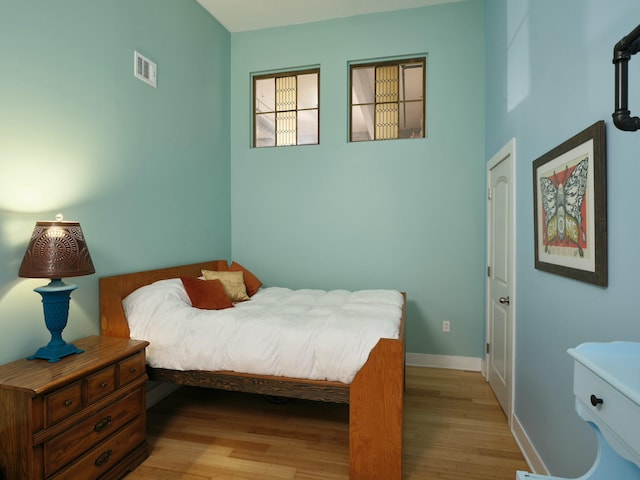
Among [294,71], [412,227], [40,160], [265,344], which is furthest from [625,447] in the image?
[294,71]

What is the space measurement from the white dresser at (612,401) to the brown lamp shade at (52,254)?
201 centimetres

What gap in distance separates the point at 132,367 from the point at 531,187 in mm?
2558

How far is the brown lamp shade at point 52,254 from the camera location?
1.74 metres

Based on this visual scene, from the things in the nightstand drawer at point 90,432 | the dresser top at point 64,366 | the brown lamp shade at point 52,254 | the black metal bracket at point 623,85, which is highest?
the black metal bracket at point 623,85

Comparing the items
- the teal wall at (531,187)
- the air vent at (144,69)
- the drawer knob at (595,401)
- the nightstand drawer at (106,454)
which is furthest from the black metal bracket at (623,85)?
the air vent at (144,69)

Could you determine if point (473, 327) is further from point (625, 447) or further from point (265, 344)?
point (625, 447)

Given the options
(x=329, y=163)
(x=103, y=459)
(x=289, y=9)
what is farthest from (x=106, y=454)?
(x=289, y=9)

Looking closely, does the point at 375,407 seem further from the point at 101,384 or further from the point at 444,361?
the point at 444,361

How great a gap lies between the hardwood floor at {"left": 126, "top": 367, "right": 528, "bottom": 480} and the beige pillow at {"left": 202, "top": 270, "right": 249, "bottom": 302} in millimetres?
813

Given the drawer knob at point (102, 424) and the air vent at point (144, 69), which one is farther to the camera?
the air vent at point (144, 69)

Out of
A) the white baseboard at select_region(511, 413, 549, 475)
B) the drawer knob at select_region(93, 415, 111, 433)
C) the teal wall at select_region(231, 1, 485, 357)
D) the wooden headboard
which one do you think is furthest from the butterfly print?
the wooden headboard

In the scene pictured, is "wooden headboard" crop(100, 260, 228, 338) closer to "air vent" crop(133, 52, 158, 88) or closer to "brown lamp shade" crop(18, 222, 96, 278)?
"brown lamp shade" crop(18, 222, 96, 278)

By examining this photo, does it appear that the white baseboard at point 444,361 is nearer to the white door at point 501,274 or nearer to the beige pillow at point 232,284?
the white door at point 501,274

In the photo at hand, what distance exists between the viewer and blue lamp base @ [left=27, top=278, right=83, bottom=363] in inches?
72.2
